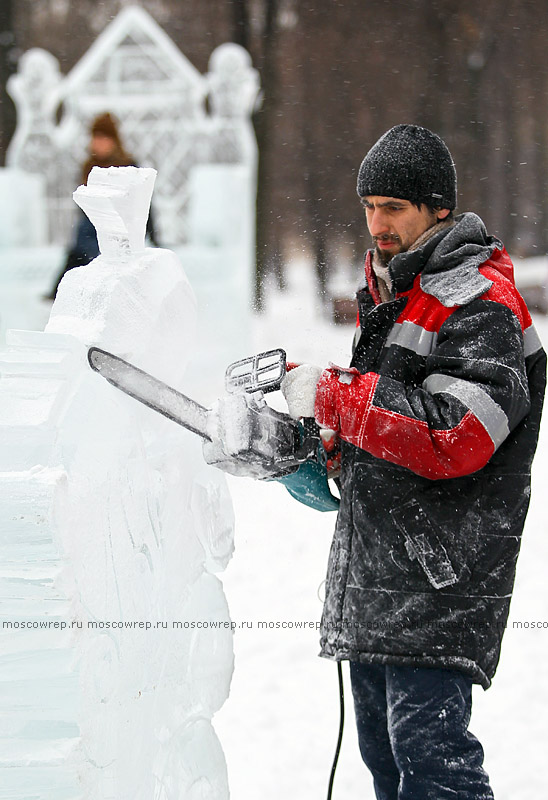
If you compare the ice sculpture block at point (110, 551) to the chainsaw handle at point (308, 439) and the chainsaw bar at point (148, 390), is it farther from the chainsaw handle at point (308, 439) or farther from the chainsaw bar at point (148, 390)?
the chainsaw handle at point (308, 439)

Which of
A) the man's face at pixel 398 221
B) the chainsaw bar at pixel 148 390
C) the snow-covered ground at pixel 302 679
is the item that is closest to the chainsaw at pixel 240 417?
the chainsaw bar at pixel 148 390

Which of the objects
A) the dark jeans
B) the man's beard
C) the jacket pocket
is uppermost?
the man's beard

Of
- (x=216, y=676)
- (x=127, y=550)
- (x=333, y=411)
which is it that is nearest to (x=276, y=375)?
(x=333, y=411)

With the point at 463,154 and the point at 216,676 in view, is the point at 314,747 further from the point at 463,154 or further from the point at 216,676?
the point at 463,154

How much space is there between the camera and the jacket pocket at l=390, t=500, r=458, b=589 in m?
1.50

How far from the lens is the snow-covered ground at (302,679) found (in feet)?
7.93

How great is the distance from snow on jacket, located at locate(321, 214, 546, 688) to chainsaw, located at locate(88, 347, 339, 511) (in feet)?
0.41

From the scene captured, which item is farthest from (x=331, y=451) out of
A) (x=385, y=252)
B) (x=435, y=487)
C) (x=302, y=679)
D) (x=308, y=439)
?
(x=302, y=679)

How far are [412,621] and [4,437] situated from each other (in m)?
0.82

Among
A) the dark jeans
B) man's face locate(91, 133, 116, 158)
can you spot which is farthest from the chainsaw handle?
man's face locate(91, 133, 116, 158)

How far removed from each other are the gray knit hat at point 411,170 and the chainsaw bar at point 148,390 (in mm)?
559

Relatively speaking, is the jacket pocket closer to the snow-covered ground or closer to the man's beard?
the man's beard

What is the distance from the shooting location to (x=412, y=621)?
153 centimetres

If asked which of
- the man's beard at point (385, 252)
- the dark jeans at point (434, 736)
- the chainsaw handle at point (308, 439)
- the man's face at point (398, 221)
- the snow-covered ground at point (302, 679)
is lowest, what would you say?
the snow-covered ground at point (302, 679)
